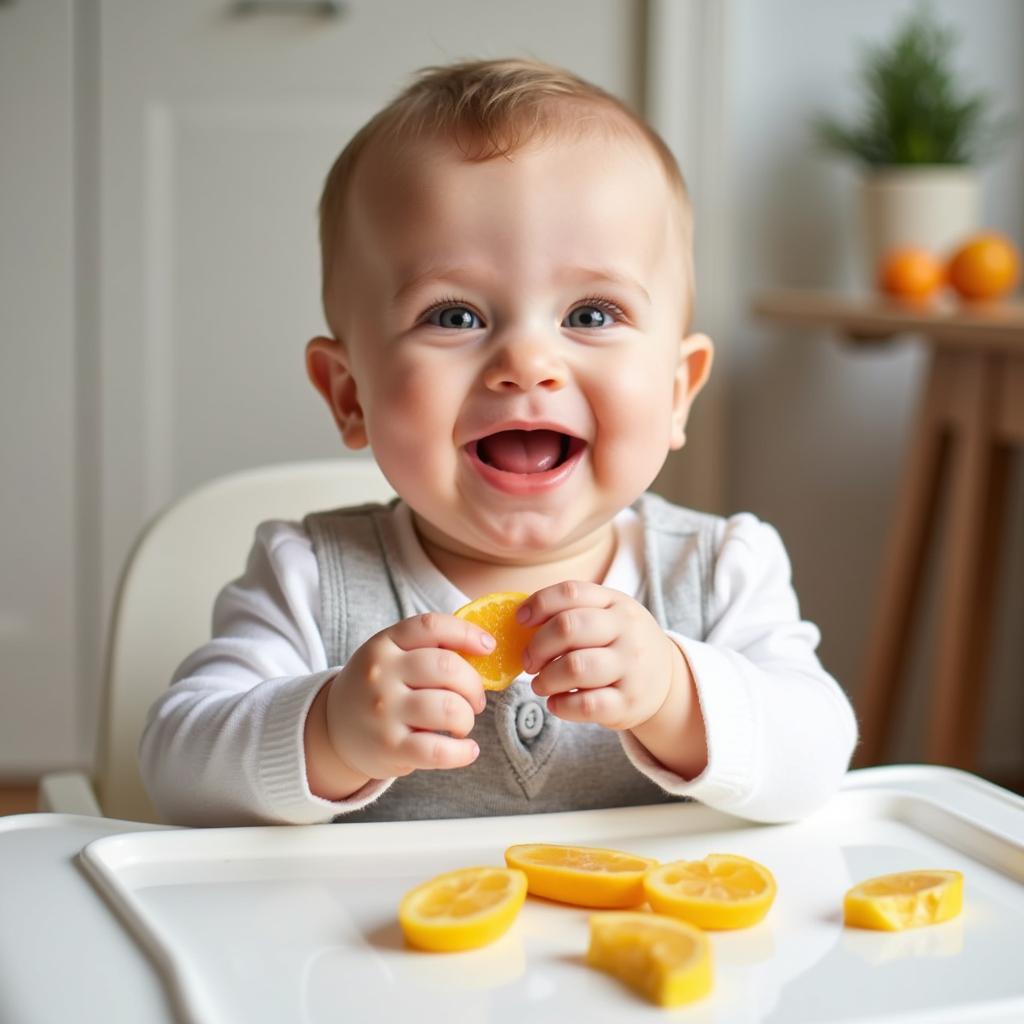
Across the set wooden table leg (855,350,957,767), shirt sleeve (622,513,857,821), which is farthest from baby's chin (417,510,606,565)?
wooden table leg (855,350,957,767)

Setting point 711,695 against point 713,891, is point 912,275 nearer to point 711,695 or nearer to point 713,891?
point 711,695

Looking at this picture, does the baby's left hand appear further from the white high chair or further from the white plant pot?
the white plant pot

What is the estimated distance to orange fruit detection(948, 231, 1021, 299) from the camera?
6.77 feet

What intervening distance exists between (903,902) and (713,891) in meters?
0.07

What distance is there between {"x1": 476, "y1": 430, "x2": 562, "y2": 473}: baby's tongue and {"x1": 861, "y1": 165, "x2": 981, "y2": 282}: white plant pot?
1.58 metres

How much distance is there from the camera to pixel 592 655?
664 mm

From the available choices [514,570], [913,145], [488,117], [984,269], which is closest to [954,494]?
[984,269]

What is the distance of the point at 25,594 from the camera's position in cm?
234

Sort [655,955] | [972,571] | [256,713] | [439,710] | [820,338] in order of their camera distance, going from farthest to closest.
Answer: [820,338] → [972,571] → [256,713] → [439,710] → [655,955]

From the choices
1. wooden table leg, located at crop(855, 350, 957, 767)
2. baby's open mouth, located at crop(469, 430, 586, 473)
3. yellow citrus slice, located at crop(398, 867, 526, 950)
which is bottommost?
wooden table leg, located at crop(855, 350, 957, 767)

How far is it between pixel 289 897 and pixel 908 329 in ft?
4.93

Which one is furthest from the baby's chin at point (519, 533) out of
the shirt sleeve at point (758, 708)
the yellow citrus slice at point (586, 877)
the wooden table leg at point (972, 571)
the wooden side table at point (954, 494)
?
the wooden table leg at point (972, 571)

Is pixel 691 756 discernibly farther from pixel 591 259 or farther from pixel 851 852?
pixel 591 259

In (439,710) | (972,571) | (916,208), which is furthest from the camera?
(916,208)
